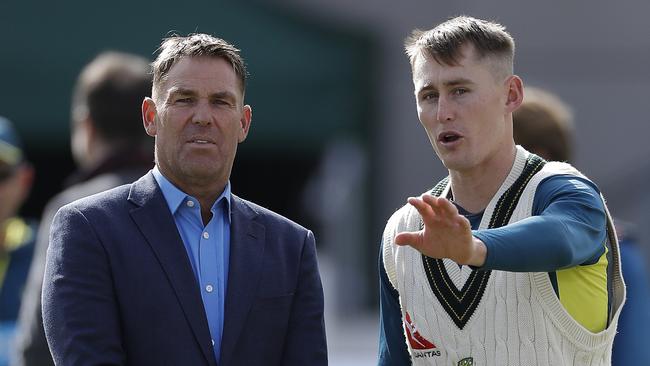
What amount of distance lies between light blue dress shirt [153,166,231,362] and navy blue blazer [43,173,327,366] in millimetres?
26

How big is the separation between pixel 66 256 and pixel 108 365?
0.34 metres

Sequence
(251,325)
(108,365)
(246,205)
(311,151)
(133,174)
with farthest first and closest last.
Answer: (311,151) → (133,174) → (246,205) → (251,325) → (108,365)

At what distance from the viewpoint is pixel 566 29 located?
13.7m

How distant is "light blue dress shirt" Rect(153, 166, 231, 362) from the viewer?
3439 millimetres

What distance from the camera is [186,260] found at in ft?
11.3

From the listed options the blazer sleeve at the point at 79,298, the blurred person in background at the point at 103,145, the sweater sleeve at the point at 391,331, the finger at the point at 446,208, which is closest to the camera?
the finger at the point at 446,208

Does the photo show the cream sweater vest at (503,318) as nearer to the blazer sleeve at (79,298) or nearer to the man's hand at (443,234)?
Result: the man's hand at (443,234)

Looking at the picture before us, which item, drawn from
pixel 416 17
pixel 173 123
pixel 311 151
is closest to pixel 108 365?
pixel 173 123

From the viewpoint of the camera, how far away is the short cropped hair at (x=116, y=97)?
4.79 m

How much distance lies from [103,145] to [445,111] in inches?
69.3

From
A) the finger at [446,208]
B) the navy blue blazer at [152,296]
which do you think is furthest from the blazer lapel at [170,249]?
the finger at [446,208]

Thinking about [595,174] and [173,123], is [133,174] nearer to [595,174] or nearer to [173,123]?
[173,123]

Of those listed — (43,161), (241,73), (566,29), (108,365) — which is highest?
(566,29)

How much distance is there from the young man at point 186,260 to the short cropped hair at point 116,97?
1203mm
